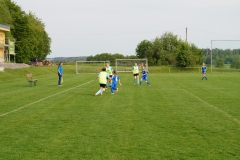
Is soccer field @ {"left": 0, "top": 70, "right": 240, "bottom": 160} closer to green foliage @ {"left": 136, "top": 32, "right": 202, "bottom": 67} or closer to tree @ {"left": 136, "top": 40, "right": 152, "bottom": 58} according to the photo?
green foliage @ {"left": 136, "top": 32, "right": 202, "bottom": 67}

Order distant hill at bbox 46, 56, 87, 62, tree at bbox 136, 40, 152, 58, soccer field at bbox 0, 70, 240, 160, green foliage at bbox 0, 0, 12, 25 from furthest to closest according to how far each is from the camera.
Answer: tree at bbox 136, 40, 152, 58 < distant hill at bbox 46, 56, 87, 62 < green foliage at bbox 0, 0, 12, 25 < soccer field at bbox 0, 70, 240, 160

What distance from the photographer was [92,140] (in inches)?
300

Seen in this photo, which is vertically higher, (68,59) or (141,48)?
(141,48)

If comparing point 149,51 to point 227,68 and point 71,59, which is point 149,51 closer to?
point 71,59

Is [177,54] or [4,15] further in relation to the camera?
[177,54]

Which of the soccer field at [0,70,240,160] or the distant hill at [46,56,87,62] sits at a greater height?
the distant hill at [46,56,87,62]

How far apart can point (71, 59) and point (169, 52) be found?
27.5 meters

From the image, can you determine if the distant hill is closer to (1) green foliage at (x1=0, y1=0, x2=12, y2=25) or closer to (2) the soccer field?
(1) green foliage at (x1=0, y1=0, x2=12, y2=25)

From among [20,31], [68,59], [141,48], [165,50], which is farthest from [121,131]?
[141,48]

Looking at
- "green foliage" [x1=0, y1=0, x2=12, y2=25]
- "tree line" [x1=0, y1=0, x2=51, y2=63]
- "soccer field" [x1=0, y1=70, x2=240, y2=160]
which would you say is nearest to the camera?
"soccer field" [x1=0, y1=70, x2=240, y2=160]

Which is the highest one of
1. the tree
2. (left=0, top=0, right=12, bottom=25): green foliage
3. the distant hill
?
(left=0, top=0, right=12, bottom=25): green foliage

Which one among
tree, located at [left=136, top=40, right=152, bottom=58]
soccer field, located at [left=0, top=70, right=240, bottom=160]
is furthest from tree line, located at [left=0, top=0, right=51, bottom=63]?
soccer field, located at [left=0, top=70, right=240, bottom=160]

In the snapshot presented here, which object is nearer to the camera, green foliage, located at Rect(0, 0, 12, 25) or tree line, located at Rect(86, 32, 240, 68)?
tree line, located at Rect(86, 32, 240, 68)

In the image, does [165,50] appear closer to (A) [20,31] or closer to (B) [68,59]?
(B) [68,59]
